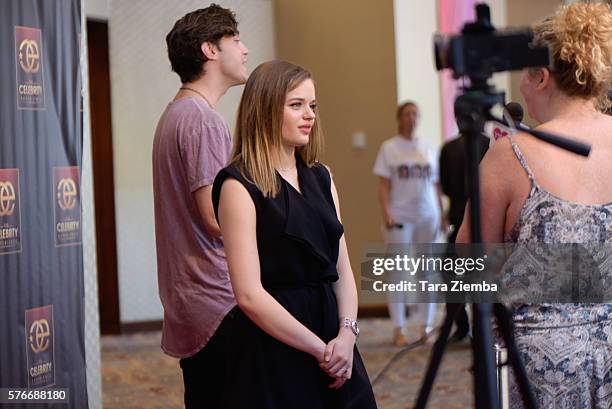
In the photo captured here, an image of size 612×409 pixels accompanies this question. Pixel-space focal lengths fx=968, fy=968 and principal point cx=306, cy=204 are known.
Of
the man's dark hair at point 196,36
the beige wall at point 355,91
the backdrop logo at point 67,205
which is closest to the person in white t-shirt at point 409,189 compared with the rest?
the beige wall at point 355,91

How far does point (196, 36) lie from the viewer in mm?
2559

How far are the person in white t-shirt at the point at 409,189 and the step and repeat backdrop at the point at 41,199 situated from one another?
10.4 ft

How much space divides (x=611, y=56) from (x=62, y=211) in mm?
2130

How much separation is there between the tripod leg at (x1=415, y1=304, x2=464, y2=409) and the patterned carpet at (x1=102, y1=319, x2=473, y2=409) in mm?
2570

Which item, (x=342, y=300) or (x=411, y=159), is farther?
(x=411, y=159)

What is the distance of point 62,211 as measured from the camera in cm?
335

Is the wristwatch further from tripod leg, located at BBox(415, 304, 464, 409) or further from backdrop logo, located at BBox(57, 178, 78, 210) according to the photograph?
backdrop logo, located at BBox(57, 178, 78, 210)

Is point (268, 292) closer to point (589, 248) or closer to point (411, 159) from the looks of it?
point (589, 248)

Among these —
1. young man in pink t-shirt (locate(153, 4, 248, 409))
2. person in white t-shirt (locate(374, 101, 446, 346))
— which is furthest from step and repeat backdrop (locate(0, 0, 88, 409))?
person in white t-shirt (locate(374, 101, 446, 346))

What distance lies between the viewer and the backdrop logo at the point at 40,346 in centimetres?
319

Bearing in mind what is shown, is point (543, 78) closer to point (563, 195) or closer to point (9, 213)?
point (563, 195)

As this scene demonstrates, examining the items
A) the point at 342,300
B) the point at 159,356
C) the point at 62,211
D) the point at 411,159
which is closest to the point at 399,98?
the point at 411,159

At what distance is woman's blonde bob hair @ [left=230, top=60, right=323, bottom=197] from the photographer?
205 centimetres

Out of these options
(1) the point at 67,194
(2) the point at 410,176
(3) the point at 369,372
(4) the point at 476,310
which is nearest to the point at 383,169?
(2) the point at 410,176
